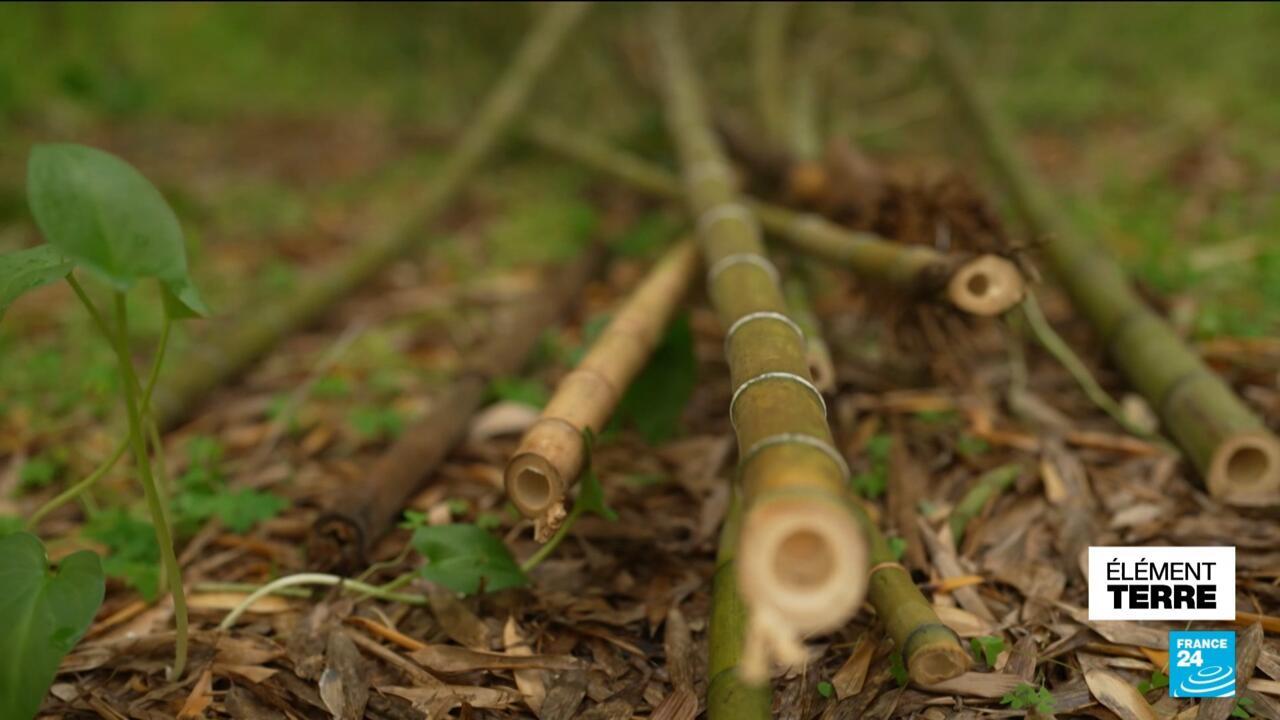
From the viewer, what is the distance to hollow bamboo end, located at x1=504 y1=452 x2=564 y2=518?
4.18 feet

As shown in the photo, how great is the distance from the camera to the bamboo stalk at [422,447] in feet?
5.03

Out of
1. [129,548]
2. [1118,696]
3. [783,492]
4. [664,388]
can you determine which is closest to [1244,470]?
[1118,696]

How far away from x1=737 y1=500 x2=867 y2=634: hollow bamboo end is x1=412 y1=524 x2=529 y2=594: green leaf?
667 mm

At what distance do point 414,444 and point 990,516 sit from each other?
1.13 metres

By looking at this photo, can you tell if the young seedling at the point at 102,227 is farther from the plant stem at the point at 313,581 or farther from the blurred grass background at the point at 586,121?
the blurred grass background at the point at 586,121

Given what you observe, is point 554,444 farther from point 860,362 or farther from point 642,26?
point 642,26

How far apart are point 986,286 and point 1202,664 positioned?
2.23 feet

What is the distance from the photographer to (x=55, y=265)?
1.16 meters

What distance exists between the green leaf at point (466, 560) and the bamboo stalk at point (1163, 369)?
1107 mm

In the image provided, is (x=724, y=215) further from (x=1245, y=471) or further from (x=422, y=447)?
(x=1245, y=471)

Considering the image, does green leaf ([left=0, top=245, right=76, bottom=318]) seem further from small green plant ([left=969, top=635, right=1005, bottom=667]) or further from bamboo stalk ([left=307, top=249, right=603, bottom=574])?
small green plant ([left=969, top=635, right=1005, bottom=667])

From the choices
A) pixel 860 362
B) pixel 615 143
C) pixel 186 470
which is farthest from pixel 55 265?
pixel 615 143

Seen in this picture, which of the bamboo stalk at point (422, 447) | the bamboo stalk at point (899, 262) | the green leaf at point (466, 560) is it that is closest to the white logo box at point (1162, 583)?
the bamboo stalk at point (899, 262)

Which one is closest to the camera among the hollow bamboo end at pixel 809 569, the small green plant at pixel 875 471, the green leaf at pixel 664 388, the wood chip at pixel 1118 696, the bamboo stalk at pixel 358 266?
the hollow bamboo end at pixel 809 569
